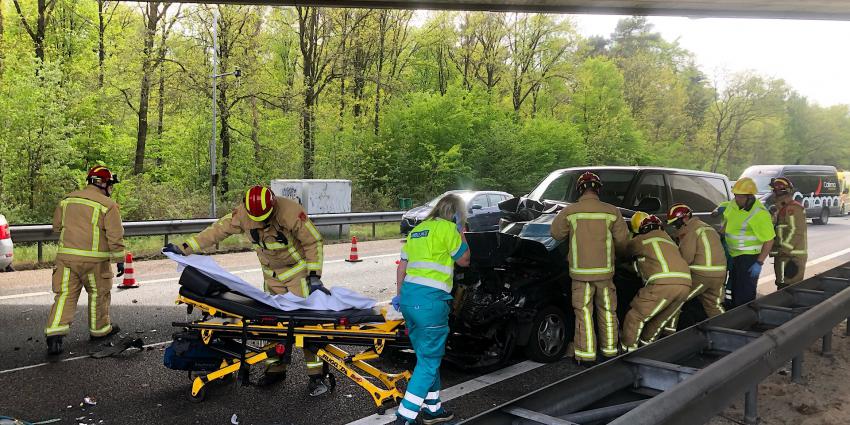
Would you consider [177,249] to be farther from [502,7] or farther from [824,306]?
[502,7]

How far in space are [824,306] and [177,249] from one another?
5.18 metres

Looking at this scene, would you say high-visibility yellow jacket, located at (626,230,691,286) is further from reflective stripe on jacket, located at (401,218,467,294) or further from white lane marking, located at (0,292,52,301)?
white lane marking, located at (0,292,52,301)

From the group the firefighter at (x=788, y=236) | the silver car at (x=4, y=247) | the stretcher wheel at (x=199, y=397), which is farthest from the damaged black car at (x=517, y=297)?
the silver car at (x=4, y=247)

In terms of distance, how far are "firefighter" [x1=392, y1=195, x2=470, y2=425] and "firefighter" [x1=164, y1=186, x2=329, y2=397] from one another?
106 cm

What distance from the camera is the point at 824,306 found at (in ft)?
14.9

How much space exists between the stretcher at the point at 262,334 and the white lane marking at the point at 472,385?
0.09m

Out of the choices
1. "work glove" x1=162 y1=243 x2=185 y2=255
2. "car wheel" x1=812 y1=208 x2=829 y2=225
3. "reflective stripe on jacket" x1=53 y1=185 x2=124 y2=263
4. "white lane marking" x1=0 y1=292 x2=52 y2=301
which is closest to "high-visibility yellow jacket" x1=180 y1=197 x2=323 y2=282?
"work glove" x1=162 y1=243 x2=185 y2=255

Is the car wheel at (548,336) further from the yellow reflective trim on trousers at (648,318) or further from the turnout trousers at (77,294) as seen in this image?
the turnout trousers at (77,294)

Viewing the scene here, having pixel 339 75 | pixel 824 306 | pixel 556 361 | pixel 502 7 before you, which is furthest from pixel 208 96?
pixel 824 306

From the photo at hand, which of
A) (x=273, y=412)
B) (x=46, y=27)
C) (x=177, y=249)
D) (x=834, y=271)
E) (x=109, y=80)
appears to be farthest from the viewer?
(x=46, y=27)

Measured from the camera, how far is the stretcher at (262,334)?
4.17 meters

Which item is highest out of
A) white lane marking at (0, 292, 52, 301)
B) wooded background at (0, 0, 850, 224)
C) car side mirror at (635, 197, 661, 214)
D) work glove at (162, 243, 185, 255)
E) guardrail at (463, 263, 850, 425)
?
wooded background at (0, 0, 850, 224)

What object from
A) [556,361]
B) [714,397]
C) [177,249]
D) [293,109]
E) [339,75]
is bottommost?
[556,361]

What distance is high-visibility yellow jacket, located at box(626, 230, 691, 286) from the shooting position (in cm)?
557
